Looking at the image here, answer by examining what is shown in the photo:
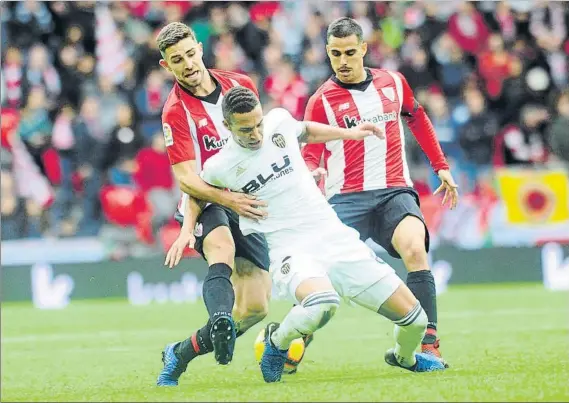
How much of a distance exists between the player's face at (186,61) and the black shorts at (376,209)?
1.53 m

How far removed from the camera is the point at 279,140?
7.12 meters

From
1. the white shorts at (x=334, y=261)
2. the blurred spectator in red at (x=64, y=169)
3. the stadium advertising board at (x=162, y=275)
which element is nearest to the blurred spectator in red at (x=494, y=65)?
the stadium advertising board at (x=162, y=275)

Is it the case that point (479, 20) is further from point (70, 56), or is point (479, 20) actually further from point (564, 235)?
point (70, 56)

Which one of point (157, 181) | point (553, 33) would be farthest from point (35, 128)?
point (553, 33)

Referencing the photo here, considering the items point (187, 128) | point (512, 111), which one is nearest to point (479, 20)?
point (512, 111)

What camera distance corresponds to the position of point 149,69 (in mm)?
17328

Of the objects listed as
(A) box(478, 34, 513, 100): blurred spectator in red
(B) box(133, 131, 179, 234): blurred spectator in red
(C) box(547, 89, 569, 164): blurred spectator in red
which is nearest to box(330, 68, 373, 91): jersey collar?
(B) box(133, 131, 179, 234): blurred spectator in red

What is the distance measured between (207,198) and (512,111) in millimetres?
11071

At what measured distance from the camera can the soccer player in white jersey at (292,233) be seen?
6961 mm

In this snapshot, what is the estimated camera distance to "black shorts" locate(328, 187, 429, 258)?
8.21m

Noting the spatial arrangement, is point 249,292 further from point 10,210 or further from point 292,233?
point 10,210

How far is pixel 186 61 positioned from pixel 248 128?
0.77 m

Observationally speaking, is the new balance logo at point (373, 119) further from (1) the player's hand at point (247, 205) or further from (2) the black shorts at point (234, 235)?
(1) the player's hand at point (247, 205)

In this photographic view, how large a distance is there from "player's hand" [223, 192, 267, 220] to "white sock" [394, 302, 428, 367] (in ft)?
3.50
